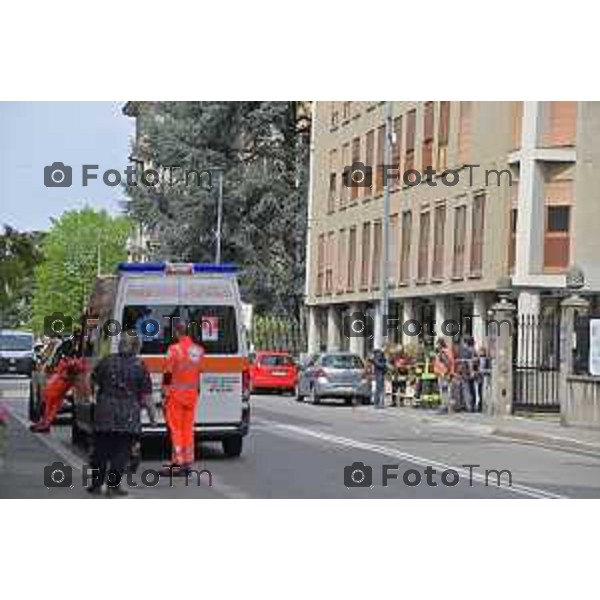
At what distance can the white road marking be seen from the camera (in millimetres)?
16547

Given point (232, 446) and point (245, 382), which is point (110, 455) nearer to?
point (245, 382)

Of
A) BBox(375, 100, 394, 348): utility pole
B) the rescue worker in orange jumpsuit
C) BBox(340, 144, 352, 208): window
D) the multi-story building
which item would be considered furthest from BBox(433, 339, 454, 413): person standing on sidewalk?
the rescue worker in orange jumpsuit

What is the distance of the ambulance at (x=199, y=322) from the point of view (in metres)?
18.8

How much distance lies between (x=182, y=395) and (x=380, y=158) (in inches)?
1168

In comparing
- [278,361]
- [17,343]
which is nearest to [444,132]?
[278,361]

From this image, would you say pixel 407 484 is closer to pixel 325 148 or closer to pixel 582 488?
pixel 582 488

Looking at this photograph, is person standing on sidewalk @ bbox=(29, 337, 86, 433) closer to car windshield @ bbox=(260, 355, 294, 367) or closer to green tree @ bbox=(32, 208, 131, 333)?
green tree @ bbox=(32, 208, 131, 333)

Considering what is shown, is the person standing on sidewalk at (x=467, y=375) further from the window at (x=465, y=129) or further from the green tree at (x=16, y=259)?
the green tree at (x=16, y=259)

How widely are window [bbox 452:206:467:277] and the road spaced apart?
14532 mm

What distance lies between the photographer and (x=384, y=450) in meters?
22.0
